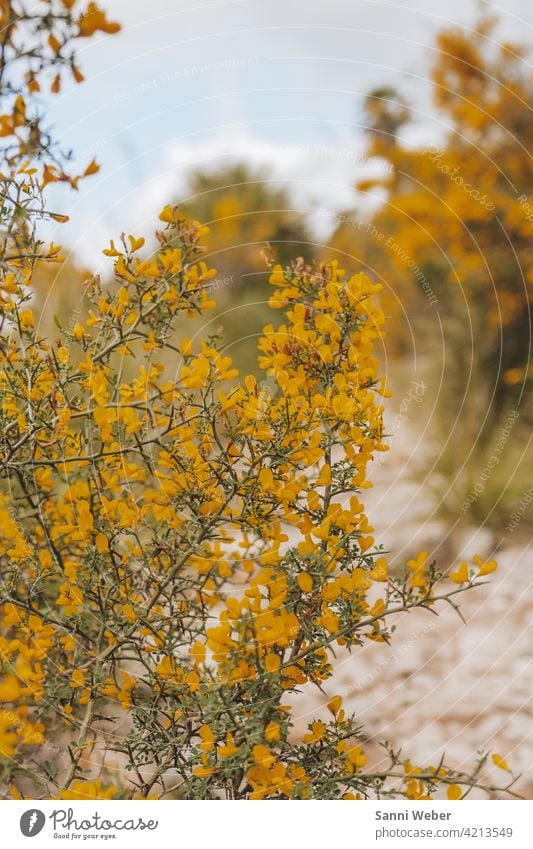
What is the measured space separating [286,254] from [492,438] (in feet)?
12.2

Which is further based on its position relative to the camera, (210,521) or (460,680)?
(460,680)

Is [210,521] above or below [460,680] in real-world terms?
below

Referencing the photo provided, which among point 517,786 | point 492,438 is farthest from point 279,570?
point 492,438

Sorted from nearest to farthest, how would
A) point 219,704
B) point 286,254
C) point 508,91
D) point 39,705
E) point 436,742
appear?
point 219,704 < point 39,705 < point 436,742 < point 508,91 < point 286,254

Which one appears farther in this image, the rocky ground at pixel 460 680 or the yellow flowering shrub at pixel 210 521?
the rocky ground at pixel 460 680

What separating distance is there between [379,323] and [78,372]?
581 millimetres

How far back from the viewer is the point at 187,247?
1229 mm

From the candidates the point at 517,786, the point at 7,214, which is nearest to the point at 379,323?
the point at 7,214

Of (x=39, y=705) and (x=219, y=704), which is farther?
(x=39, y=705)

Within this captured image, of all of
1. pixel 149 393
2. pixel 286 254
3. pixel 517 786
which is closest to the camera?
pixel 149 393

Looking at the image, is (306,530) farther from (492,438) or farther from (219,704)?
(492,438)

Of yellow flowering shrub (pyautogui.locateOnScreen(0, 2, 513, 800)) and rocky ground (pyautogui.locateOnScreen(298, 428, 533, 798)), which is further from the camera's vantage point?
rocky ground (pyautogui.locateOnScreen(298, 428, 533, 798))
